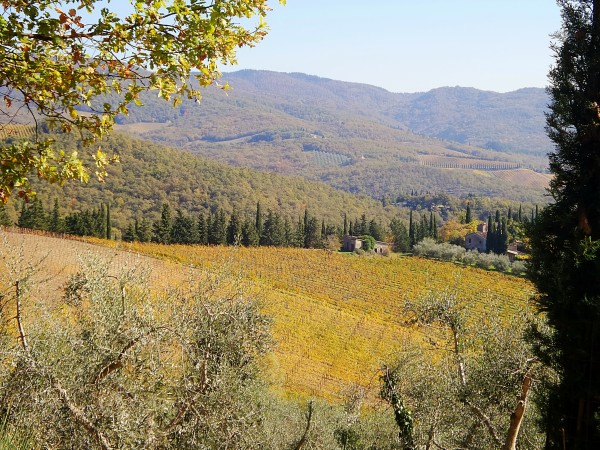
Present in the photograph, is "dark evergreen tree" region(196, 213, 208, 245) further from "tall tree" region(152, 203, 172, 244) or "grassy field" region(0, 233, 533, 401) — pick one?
"grassy field" region(0, 233, 533, 401)

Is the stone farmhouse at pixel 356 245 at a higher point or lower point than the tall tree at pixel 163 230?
lower

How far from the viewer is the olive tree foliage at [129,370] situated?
21.1ft

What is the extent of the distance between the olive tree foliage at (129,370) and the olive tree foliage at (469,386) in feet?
12.7

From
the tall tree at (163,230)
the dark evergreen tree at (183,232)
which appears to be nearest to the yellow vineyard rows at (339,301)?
the dark evergreen tree at (183,232)

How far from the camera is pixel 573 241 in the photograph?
7539 mm

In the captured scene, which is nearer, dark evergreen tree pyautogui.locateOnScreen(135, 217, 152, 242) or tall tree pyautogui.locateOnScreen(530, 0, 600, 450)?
tall tree pyautogui.locateOnScreen(530, 0, 600, 450)

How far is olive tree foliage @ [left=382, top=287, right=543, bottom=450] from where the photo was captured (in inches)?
388

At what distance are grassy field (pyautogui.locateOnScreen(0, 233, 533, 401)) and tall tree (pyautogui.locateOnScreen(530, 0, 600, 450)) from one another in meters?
4.49

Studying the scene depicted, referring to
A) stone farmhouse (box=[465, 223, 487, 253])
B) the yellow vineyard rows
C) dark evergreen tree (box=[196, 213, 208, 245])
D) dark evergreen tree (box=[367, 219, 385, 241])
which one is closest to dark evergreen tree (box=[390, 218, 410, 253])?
dark evergreen tree (box=[367, 219, 385, 241])

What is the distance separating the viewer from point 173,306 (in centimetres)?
850

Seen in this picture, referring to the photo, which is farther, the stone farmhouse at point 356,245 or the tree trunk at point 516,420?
the stone farmhouse at point 356,245

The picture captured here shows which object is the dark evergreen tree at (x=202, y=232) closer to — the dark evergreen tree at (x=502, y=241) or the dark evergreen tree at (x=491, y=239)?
the dark evergreen tree at (x=491, y=239)

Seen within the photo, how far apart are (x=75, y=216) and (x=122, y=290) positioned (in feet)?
226

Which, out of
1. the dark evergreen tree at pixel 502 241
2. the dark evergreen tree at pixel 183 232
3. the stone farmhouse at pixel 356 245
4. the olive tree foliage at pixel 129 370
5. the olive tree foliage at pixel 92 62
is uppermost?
the olive tree foliage at pixel 92 62
